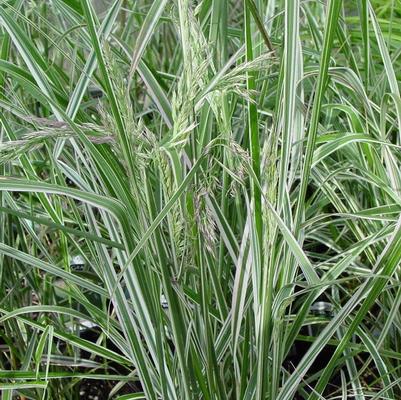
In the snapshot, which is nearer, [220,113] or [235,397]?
[220,113]

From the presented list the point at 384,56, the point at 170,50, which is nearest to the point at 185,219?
the point at 384,56

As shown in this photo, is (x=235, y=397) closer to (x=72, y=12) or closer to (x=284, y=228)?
(x=284, y=228)

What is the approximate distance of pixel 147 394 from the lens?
84 centimetres

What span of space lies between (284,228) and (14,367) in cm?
65

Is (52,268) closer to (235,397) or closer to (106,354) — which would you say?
(106,354)

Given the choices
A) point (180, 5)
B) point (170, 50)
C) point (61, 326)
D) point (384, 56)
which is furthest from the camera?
point (170, 50)

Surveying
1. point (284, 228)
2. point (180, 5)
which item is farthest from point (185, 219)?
point (180, 5)

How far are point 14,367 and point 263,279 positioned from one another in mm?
584

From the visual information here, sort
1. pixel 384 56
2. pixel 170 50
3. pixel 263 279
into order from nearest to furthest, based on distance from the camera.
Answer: pixel 263 279 < pixel 384 56 < pixel 170 50

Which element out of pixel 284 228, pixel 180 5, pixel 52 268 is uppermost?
pixel 180 5

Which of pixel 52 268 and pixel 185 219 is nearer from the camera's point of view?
pixel 185 219

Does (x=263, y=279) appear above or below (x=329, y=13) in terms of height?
below

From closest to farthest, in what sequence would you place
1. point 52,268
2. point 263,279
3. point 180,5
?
point 180,5, point 263,279, point 52,268

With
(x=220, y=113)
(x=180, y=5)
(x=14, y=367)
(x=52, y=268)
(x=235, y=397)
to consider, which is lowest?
(x=14, y=367)
